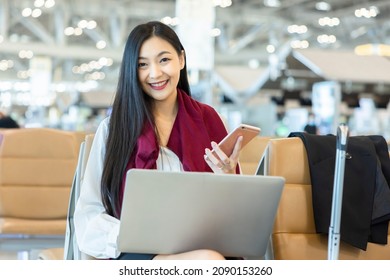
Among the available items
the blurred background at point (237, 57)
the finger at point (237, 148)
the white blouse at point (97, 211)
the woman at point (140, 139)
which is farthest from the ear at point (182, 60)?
the blurred background at point (237, 57)

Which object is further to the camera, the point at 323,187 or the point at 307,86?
the point at 307,86

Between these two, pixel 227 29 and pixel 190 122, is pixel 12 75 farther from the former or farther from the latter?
pixel 190 122

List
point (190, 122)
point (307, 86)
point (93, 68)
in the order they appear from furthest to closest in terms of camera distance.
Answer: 1. point (93, 68)
2. point (307, 86)
3. point (190, 122)

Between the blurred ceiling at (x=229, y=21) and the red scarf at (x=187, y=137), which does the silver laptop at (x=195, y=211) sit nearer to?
the red scarf at (x=187, y=137)

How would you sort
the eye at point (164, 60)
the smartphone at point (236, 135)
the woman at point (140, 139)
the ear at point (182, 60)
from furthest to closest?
1. the ear at point (182, 60)
2. the eye at point (164, 60)
3. the woman at point (140, 139)
4. the smartphone at point (236, 135)

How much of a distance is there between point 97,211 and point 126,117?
0.30 metres

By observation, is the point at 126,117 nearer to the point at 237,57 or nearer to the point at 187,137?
the point at 187,137

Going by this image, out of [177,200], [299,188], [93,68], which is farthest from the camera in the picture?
[93,68]

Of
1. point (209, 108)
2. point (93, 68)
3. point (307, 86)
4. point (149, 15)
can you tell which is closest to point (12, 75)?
point (93, 68)

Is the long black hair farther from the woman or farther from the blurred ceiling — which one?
the blurred ceiling

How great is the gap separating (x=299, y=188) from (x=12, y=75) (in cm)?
4409

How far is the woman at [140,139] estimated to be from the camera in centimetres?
205

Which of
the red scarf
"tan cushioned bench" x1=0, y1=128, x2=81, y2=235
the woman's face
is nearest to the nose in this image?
the woman's face

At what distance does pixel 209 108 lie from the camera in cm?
233
